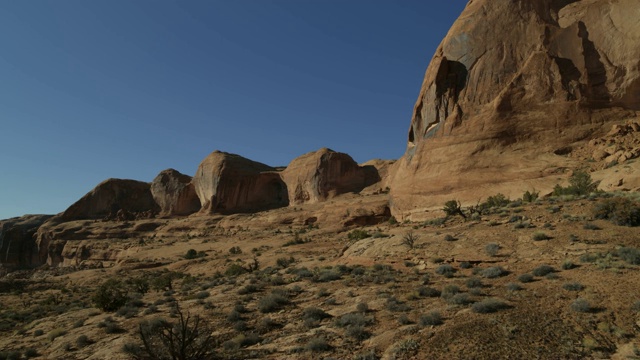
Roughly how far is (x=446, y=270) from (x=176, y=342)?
9.25 meters

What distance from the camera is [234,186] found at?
65438mm

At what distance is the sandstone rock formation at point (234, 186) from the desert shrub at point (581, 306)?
58471mm

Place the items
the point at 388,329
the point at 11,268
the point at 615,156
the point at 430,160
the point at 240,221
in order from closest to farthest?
the point at 388,329 → the point at 615,156 → the point at 430,160 → the point at 240,221 → the point at 11,268

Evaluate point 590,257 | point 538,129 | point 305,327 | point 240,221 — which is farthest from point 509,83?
point 240,221

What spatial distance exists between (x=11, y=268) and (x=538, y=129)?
3496 inches

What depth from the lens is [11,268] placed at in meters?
68.1

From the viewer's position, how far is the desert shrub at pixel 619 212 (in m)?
14.1

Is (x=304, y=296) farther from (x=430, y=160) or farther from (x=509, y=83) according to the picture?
(x=509, y=83)

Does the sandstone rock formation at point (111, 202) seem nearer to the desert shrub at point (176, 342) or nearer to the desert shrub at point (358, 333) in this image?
the desert shrub at point (176, 342)

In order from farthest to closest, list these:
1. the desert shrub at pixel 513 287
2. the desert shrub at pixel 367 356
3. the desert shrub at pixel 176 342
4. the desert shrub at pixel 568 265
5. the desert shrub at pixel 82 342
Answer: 1. the desert shrub at pixel 82 342
2. the desert shrub at pixel 568 265
3. the desert shrub at pixel 513 287
4. the desert shrub at pixel 176 342
5. the desert shrub at pixel 367 356

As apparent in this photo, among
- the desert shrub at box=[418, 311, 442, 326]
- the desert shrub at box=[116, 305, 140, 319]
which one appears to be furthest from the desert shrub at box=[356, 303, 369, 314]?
the desert shrub at box=[116, 305, 140, 319]

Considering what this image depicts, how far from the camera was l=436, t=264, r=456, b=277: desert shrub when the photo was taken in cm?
1290

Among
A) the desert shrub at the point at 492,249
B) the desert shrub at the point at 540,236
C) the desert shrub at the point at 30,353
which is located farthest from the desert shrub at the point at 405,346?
the desert shrub at the point at 30,353

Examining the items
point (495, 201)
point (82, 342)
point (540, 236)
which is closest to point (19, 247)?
point (82, 342)
